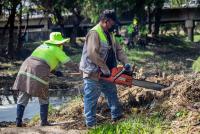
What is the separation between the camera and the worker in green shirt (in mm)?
9367

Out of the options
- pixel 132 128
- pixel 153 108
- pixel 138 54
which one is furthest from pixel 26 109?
pixel 138 54

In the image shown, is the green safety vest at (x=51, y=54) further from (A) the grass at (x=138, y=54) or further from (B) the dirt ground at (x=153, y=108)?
(A) the grass at (x=138, y=54)

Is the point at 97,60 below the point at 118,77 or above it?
above

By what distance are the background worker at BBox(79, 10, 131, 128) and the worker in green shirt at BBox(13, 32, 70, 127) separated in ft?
2.34

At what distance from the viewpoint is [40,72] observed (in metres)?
9.38

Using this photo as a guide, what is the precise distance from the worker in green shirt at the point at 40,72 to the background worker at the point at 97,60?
712 millimetres

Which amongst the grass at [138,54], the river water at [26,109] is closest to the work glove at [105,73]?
the river water at [26,109]

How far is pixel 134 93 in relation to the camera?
10.5 meters

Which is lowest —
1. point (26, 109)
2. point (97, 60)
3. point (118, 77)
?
point (26, 109)

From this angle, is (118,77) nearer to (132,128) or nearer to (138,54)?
(132,128)

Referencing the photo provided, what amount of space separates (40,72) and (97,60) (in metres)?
1.33

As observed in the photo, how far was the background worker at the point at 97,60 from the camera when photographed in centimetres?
863

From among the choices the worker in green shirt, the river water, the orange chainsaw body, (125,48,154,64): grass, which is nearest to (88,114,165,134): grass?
the orange chainsaw body

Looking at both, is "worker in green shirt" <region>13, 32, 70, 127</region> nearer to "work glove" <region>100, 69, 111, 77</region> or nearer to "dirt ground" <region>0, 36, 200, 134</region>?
"dirt ground" <region>0, 36, 200, 134</region>
